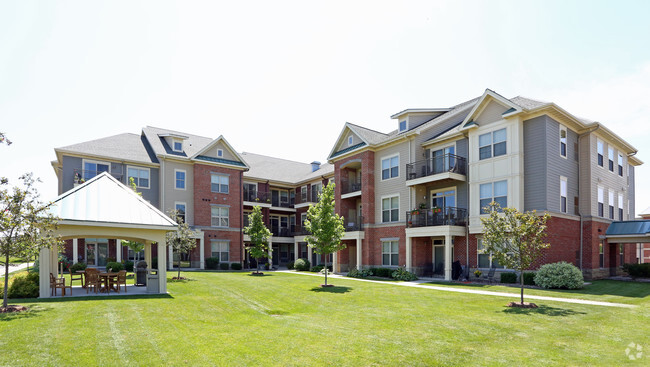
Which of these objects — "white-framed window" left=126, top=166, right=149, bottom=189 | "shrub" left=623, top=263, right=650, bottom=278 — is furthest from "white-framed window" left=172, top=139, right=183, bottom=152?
"shrub" left=623, top=263, right=650, bottom=278

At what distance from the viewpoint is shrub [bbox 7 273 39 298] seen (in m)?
14.4

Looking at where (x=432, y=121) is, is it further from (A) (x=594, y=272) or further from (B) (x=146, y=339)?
(B) (x=146, y=339)

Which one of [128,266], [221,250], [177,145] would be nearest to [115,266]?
[128,266]

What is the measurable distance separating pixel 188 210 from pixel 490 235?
27274 mm

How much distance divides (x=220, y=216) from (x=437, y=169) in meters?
20.3

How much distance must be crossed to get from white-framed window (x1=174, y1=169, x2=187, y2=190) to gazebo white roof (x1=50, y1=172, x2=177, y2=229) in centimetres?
1712

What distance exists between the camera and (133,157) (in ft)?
109

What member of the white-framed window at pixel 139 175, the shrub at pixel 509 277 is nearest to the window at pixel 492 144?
the shrub at pixel 509 277

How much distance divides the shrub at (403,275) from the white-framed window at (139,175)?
21672mm

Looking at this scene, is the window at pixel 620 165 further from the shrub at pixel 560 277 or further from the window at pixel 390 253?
the window at pixel 390 253

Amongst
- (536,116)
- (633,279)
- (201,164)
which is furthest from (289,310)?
(201,164)

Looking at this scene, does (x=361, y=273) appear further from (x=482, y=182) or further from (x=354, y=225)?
(x=482, y=182)

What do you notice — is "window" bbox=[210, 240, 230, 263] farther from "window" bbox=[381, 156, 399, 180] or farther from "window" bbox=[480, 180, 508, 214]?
"window" bbox=[480, 180, 508, 214]

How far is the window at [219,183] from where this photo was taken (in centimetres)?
3647
